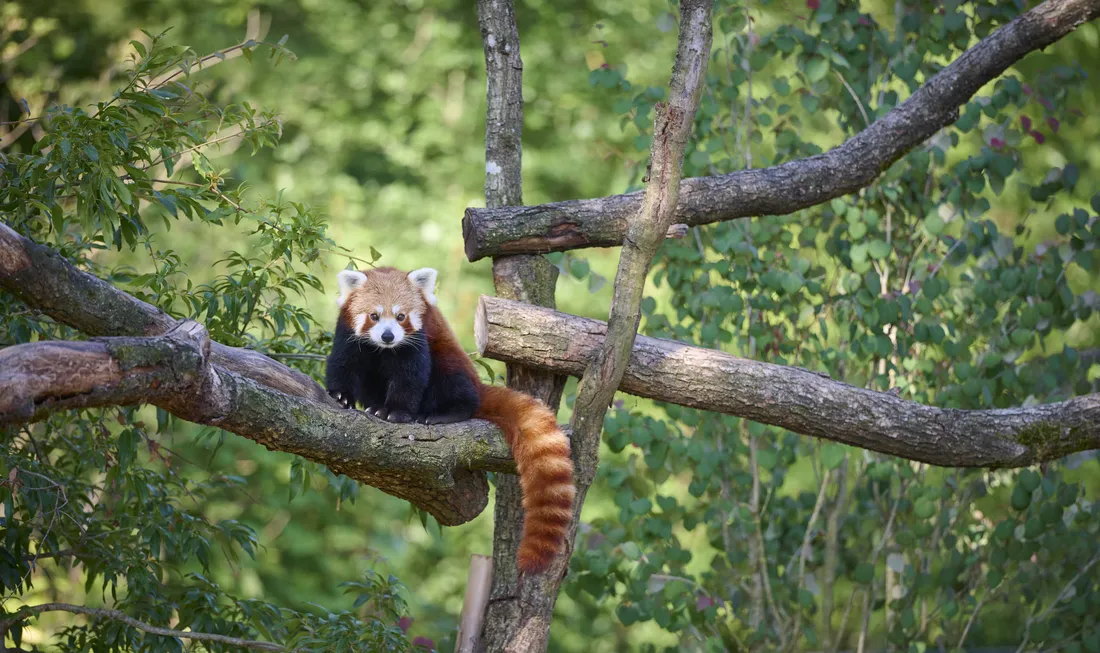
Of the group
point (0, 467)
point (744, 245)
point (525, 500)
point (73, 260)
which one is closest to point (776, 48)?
point (744, 245)

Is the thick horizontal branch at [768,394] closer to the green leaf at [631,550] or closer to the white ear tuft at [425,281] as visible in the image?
the white ear tuft at [425,281]

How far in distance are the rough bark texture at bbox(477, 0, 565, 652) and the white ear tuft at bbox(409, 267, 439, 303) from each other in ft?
0.69

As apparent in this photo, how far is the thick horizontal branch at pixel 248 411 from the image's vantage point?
1.88 meters

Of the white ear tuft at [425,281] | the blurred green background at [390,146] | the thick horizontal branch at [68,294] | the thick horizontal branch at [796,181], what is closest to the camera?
the thick horizontal branch at [68,294]

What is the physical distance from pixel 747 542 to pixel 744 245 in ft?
4.61

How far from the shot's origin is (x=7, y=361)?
184cm

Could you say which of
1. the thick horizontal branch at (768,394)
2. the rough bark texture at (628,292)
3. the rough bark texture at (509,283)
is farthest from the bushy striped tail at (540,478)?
the rough bark texture at (509,283)

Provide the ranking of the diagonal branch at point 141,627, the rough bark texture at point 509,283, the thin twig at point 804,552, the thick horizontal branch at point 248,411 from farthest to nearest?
the thin twig at point 804,552, the rough bark texture at point 509,283, the diagonal branch at point 141,627, the thick horizontal branch at point 248,411

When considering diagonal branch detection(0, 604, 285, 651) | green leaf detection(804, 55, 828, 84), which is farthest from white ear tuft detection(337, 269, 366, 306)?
green leaf detection(804, 55, 828, 84)

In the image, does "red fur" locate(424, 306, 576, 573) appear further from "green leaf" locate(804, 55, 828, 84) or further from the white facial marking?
"green leaf" locate(804, 55, 828, 84)

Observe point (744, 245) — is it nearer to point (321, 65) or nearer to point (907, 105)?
point (907, 105)

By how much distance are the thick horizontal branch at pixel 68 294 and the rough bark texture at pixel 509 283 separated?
3.20 feet

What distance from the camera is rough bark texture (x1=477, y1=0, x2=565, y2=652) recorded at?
3.04 metres

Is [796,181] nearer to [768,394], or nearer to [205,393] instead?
[768,394]
